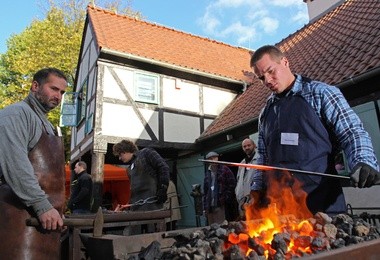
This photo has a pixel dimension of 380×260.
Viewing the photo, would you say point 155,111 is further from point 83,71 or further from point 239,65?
point 239,65

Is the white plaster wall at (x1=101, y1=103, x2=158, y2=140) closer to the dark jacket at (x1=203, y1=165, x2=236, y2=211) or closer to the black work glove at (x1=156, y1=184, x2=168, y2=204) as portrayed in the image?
the dark jacket at (x1=203, y1=165, x2=236, y2=211)

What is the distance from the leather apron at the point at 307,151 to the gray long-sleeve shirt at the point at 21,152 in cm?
153

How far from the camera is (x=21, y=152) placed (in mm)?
1844

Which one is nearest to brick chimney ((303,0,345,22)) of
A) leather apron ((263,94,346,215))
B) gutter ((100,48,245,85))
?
gutter ((100,48,245,85))

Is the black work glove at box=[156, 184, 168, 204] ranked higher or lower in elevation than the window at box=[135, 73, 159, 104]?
lower

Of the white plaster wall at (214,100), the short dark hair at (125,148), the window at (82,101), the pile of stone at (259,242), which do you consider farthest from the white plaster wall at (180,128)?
the pile of stone at (259,242)

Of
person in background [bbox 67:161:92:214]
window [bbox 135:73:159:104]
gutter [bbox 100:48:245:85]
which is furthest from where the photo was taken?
window [bbox 135:73:159:104]

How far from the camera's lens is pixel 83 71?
11188 millimetres

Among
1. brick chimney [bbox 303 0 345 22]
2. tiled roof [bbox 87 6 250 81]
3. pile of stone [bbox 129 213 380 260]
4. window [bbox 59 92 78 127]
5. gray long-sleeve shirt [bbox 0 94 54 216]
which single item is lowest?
pile of stone [bbox 129 213 380 260]

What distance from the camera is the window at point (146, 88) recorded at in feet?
29.8

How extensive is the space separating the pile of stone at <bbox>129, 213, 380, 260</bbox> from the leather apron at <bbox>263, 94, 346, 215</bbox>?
1.01ft

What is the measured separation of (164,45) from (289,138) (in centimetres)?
922

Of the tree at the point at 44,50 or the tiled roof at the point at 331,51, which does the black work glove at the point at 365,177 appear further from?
the tree at the point at 44,50

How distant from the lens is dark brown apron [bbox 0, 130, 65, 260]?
5.86 ft
